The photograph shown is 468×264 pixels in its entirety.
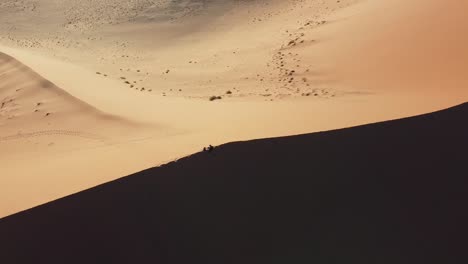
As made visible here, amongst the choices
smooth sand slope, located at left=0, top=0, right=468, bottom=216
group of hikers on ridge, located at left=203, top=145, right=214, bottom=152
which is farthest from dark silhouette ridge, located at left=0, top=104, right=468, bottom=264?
smooth sand slope, located at left=0, top=0, right=468, bottom=216

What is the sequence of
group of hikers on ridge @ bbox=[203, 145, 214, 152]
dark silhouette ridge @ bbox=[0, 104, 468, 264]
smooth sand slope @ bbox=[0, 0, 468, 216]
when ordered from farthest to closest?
smooth sand slope @ bbox=[0, 0, 468, 216] → group of hikers on ridge @ bbox=[203, 145, 214, 152] → dark silhouette ridge @ bbox=[0, 104, 468, 264]

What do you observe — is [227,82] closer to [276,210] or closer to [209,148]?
[209,148]

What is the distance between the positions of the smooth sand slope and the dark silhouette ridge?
0.99 ft

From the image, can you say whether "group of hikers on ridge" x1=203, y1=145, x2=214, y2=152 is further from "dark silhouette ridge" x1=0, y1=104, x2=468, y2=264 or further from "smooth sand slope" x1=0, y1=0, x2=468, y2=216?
"smooth sand slope" x1=0, y1=0, x2=468, y2=216

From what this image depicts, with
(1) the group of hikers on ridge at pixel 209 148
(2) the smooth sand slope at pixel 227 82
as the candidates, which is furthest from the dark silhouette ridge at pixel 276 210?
(2) the smooth sand slope at pixel 227 82

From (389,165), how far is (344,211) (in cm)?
66

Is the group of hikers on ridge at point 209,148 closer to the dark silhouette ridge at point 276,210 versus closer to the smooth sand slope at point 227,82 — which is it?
the dark silhouette ridge at point 276,210

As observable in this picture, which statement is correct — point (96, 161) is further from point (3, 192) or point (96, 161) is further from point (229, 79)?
point (229, 79)

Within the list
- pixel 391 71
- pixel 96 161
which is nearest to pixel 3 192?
pixel 96 161

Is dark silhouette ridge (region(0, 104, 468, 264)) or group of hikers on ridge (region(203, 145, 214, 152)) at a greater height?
group of hikers on ridge (region(203, 145, 214, 152))

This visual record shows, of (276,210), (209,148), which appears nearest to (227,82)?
(209,148)

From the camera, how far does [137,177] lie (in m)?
4.03

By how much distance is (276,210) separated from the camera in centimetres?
397

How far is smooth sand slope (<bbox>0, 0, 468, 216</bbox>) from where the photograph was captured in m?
4.98
